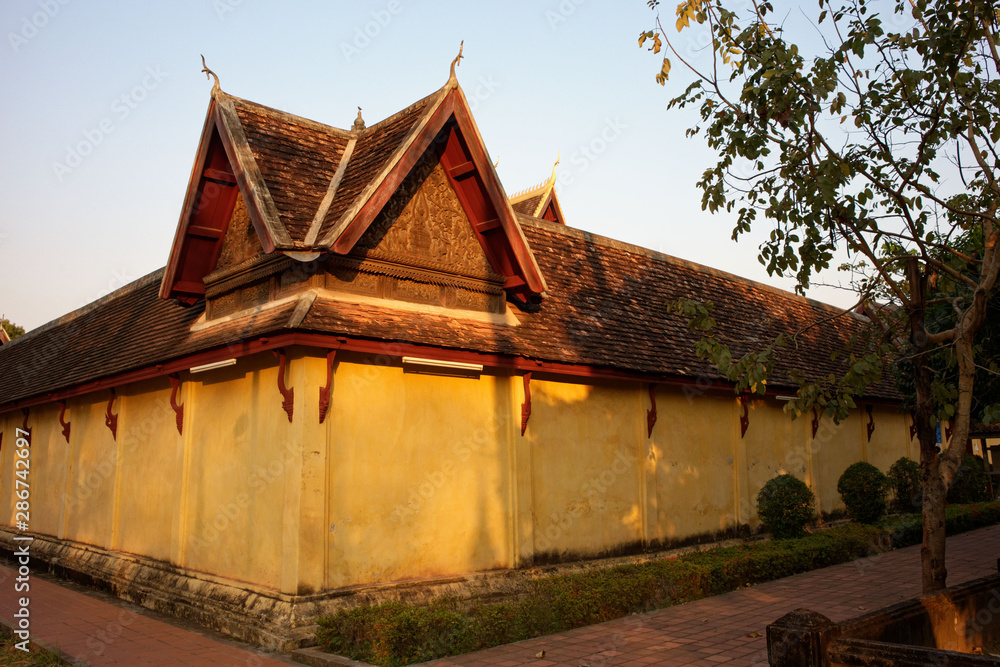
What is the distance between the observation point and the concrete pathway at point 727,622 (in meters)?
8.05

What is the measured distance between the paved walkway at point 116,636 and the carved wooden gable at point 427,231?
5291mm

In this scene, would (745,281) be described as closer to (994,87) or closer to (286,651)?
(994,87)

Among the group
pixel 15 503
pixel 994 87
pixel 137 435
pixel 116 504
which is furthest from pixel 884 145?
pixel 15 503

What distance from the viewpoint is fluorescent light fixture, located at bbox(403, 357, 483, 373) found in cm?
1008

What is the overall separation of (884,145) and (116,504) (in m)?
13.3

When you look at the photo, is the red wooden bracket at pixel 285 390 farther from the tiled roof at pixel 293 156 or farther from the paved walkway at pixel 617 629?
the paved walkway at pixel 617 629

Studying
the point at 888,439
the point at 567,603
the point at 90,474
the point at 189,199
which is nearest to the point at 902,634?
the point at 567,603

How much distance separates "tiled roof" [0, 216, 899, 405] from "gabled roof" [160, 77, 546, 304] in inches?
35.4

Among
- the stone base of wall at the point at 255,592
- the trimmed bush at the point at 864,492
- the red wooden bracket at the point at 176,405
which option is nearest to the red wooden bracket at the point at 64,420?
the stone base of wall at the point at 255,592

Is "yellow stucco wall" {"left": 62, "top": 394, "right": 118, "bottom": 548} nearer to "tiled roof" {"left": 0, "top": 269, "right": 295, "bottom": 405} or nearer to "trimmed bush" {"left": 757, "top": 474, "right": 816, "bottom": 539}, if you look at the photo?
"tiled roof" {"left": 0, "top": 269, "right": 295, "bottom": 405}

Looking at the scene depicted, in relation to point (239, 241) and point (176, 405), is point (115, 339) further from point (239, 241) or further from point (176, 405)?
point (239, 241)

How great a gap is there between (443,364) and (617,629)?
406 centimetres

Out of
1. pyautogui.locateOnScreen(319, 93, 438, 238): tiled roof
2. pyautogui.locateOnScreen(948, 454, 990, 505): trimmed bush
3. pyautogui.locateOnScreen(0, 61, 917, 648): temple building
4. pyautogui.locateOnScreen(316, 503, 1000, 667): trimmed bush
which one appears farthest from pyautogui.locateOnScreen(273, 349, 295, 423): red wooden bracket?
pyautogui.locateOnScreen(948, 454, 990, 505): trimmed bush

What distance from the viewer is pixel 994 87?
7.07m
